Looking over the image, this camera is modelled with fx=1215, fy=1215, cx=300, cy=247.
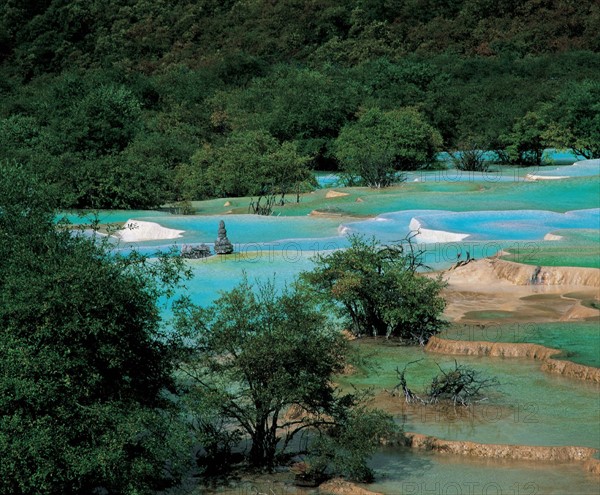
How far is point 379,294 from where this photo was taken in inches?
650

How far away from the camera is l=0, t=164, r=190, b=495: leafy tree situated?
30.9 ft

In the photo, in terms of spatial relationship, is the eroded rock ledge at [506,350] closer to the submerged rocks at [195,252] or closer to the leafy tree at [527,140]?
the submerged rocks at [195,252]

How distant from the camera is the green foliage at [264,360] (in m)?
11.0

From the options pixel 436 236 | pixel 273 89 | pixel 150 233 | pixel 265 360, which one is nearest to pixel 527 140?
pixel 273 89

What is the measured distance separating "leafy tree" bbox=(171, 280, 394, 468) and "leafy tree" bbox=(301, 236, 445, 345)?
4.55m

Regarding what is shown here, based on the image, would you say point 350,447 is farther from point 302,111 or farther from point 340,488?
point 302,111

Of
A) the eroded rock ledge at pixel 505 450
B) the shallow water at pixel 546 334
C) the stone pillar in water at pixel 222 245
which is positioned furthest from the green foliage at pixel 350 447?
the stone pillar in water at pixel 222 245

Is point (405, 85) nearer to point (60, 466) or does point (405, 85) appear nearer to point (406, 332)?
point (406, 332)

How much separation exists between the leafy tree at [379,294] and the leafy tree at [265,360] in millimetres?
4550

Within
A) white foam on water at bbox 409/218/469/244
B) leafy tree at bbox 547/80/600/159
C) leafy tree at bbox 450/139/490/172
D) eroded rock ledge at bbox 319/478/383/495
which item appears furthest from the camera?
leafy tree at bbox 547/80/600/159

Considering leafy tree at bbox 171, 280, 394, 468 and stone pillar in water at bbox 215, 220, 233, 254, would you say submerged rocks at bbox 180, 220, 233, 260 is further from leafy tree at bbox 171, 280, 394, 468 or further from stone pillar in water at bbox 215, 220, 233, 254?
leafy tree at bbox 171, 280, 394, 468

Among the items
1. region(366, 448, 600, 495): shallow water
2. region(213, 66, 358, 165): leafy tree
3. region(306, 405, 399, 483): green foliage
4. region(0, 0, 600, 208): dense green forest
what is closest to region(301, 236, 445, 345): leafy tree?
region(0, 0, 600, 208): dense green forest

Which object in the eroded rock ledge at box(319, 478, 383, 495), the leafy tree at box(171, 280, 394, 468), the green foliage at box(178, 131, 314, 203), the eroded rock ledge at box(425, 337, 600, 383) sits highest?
the green foliage at box(178, 131, 314, 203)

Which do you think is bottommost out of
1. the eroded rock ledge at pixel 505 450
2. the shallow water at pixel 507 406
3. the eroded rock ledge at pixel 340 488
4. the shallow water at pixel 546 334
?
the eroded rock ledge at pixel 340 488
